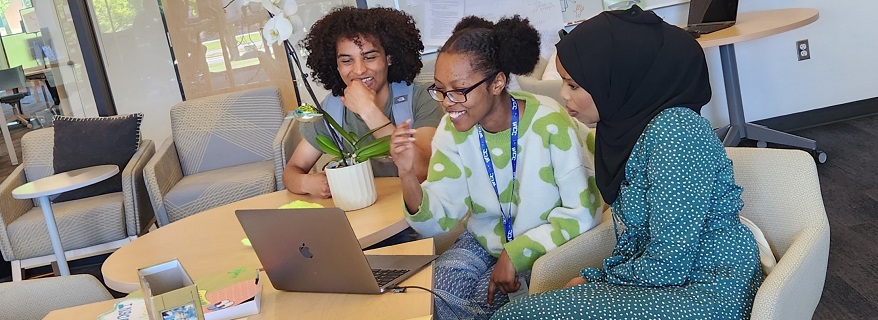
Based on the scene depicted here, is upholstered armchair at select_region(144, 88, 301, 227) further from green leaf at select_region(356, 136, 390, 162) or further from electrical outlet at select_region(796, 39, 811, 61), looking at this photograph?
electrical outlet at select_region(796, 39, 811, 61)

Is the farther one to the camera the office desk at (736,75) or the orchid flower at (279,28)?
the office desk at (736,75)

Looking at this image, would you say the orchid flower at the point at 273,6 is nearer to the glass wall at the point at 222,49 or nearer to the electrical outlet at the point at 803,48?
the glass wall at the point at 222,49

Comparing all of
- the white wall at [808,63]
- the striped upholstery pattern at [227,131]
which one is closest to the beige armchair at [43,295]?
the striped upholstery pattern at [227,131]

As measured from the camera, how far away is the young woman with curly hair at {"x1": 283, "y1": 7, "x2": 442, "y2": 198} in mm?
2604

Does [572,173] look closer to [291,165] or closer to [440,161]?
[440,161]

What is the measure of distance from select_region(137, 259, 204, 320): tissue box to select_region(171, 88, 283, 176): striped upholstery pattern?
3.21 meters

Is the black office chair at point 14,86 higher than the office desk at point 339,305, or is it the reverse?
the black office chair at point 14,86

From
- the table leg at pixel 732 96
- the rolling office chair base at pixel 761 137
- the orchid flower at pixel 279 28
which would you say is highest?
the orchid flower at pixel 279 28

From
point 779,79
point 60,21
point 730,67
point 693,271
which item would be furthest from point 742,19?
point 60,21

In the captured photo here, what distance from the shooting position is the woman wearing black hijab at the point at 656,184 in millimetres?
1664

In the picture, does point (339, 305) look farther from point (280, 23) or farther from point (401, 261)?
point (280, 23)

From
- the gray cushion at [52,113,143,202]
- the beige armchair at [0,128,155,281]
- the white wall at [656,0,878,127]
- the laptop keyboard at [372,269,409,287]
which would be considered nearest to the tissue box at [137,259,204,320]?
the laptop keyboard at [372,269,409,287]

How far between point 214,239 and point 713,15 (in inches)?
122

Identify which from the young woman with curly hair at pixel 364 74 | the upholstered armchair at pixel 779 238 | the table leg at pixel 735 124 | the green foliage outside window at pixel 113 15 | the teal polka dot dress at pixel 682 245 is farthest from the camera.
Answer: the green foliage outside window at pixel 113 15
